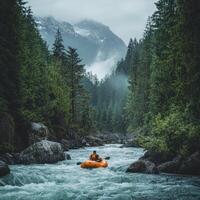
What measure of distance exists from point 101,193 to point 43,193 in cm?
255

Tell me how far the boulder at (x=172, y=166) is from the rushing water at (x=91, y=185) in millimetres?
1080

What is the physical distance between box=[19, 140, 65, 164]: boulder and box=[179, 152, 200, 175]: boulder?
9.95m

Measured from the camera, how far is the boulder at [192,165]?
20967 mm

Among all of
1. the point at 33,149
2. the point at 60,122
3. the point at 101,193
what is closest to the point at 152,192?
the point at 101,193

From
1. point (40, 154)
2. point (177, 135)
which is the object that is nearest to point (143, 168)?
point (177, 135)

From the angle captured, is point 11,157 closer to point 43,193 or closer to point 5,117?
point 5,117

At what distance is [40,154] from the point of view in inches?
1040

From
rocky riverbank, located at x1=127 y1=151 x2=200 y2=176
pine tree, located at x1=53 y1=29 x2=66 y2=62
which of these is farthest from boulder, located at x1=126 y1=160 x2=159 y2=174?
pine tree, located at x1=53 y1=29 x2=66 y2=62

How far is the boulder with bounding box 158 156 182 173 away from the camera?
2195 centimetres

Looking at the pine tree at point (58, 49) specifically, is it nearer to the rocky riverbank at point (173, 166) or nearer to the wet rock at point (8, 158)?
the wet rock at point (8, 158)

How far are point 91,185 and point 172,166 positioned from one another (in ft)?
19.8

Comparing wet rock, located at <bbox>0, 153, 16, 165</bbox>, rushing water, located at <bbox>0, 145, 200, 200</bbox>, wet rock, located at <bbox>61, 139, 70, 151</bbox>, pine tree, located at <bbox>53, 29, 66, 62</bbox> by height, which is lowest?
rushing water, located at <bbox>0, 145, 200, 200</bbox>

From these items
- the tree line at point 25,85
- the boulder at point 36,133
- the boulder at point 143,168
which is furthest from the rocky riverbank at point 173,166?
the boulder at point 36,133

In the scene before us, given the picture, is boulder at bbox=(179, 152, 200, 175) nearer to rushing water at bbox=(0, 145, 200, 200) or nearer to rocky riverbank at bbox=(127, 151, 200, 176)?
rocky riverbank at bbox=(127, 151, 200, 176)
